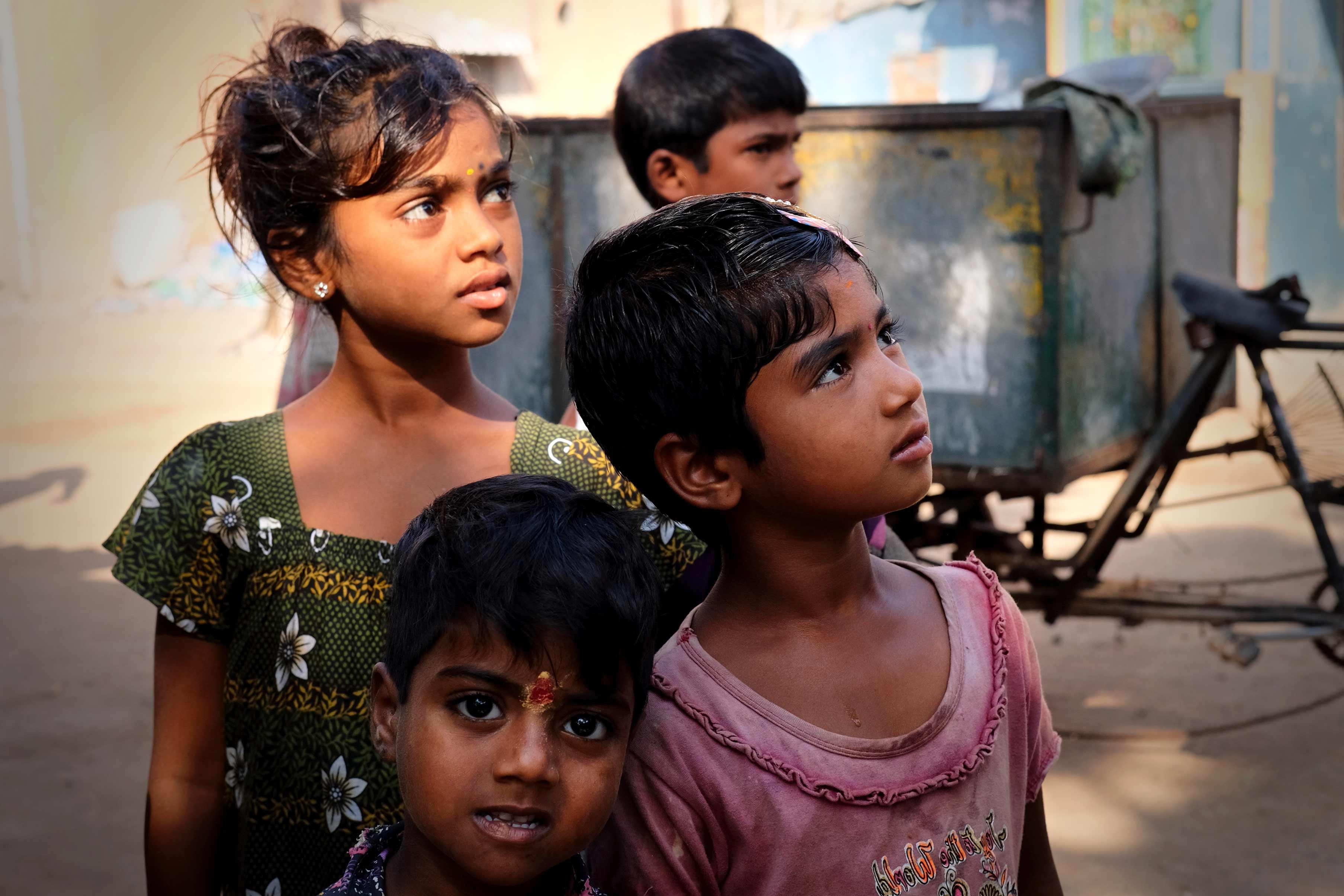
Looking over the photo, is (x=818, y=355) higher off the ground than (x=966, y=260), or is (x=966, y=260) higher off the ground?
(x=818, y=355)

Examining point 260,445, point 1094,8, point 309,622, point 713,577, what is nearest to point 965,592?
point 713,577

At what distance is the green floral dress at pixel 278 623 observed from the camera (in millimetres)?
1429

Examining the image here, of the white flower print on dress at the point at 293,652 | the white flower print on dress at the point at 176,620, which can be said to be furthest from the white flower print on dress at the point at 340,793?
the white flower print on dress at the point at 176,620

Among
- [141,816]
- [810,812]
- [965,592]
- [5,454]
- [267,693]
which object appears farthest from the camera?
[5,454]

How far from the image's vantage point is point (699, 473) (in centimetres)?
125

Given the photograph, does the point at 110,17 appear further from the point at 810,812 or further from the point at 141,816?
the point at 810,812

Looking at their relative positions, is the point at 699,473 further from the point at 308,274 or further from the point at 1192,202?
the point at 1192,202

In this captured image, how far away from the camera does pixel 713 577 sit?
4.85ft

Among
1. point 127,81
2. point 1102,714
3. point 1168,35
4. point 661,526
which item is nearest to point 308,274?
point 661,526

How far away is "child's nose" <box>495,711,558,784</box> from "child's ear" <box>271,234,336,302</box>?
66 cm

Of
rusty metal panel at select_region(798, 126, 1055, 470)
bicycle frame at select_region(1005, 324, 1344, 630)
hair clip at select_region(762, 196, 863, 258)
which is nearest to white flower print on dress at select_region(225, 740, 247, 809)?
hair clip at select_region(762, 196, 863, 258)

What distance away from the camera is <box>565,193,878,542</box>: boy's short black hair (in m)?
1.19

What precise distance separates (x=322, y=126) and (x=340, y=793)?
737 millimetres

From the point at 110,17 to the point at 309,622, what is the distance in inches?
410
